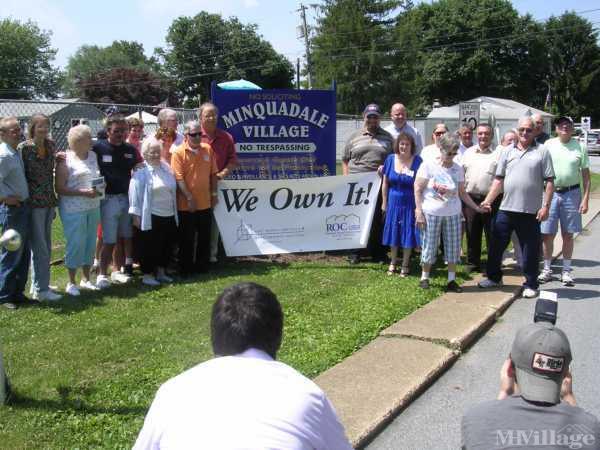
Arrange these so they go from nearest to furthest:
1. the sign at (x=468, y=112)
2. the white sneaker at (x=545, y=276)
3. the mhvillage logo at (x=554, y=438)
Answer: the mhvillage logo at (x=554, y=438)
the white sneaker at (x=545, y=276)
the sign at (x=468, y=112)

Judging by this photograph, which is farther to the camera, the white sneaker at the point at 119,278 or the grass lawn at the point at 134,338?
the white sneaker at the point at 119,278

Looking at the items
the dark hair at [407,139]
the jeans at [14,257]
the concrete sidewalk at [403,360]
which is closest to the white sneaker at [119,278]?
the jeans at [14,257]

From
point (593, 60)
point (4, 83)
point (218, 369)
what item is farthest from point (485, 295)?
point (4, 83)

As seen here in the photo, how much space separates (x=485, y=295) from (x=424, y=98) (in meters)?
67.7

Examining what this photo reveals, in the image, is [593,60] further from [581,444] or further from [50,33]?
[581,444]

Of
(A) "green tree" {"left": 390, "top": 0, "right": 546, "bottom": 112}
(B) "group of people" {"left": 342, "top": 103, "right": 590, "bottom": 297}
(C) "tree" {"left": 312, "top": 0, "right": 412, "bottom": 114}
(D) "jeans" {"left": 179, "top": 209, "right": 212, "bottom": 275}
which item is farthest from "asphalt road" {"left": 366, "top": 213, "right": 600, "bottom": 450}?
(A) "green tree" {"left": 390, "top": 0, "right": 546, "bottom": 112}

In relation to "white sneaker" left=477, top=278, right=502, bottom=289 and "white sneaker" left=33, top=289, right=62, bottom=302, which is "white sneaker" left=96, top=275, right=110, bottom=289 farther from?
"white sneaker" left=477, top=278, right=502, bottom=289

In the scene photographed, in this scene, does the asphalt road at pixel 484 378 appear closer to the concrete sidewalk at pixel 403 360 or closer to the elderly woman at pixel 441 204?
the concrete sidewalk at pixel 403 360

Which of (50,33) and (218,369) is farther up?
(50,33)

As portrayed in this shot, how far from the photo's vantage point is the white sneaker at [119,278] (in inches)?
277

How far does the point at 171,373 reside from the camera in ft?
14.6

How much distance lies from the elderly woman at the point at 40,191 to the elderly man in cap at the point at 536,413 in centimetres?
516

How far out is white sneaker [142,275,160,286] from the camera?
6.97 metres

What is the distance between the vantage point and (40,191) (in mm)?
6098
